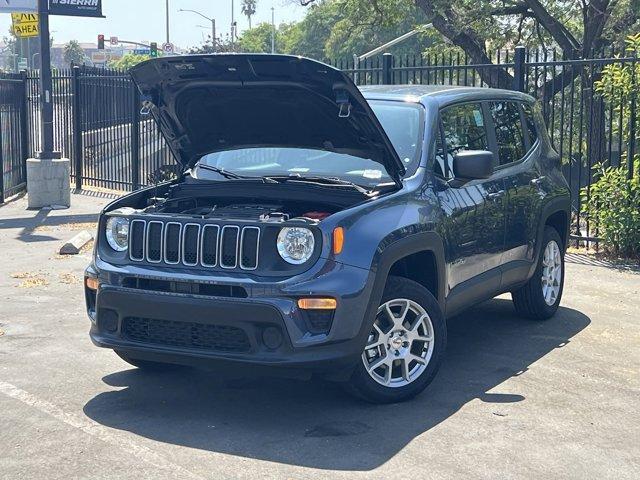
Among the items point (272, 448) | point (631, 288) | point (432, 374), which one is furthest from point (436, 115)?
point (631, 288)

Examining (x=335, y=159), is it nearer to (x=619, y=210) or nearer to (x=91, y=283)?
(x=91, y=283)

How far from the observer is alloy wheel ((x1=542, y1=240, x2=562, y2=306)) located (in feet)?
26.2

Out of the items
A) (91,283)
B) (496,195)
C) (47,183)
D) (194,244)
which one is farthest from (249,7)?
(194,244)

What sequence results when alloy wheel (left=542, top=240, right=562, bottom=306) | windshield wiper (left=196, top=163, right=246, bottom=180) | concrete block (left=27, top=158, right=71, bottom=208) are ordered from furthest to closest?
concrete block (left=27, top=158, right=71, bottom=208) → alloy wheel (left=542, top=240, right=562, bottom=306) → windshield wiper (left=196, top=163, right=246, bottom=180)

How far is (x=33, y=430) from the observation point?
5.31 metres

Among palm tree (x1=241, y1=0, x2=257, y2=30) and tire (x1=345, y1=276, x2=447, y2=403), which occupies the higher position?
palm tree (x1=241, y1=0, x2=257, y2=30)

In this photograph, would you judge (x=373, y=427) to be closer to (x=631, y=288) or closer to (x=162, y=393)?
(x=162, y=393)

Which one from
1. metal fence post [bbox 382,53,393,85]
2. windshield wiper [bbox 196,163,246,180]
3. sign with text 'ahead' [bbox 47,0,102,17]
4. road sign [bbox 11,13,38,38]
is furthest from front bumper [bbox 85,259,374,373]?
road sign [bbox 11,13,38,38]

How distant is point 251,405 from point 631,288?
5.11 metres

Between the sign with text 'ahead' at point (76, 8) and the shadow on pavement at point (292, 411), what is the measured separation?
1124 centimetres

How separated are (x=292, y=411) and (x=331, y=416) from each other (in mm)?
252

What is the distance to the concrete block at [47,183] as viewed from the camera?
51.4 feet

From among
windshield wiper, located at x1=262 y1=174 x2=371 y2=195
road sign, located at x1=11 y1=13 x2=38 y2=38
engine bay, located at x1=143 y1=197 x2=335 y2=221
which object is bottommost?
engine bay, located at x1=143 y1=197 x2=335 y2=221

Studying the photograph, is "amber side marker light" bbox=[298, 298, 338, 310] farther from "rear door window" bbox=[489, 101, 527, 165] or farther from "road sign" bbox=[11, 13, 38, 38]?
"road sign" bbox=[11, 13, 38, 38]
